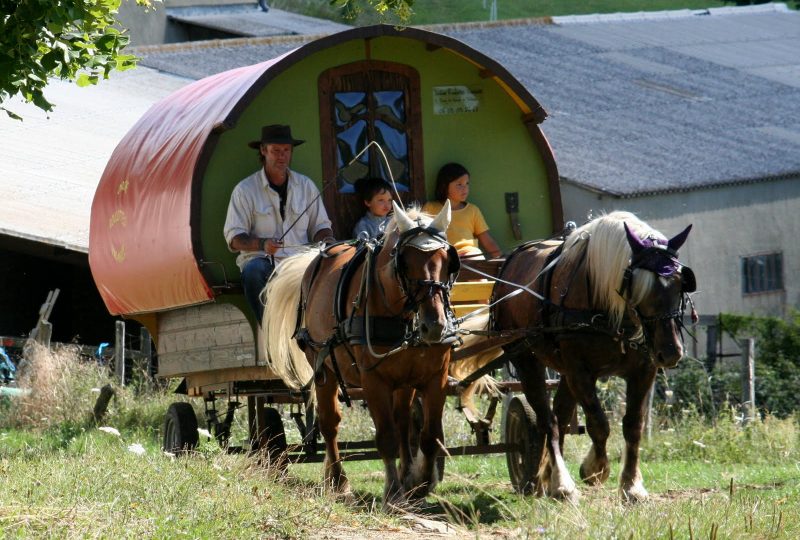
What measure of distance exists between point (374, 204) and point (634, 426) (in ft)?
8.55

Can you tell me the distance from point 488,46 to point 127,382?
632 inches

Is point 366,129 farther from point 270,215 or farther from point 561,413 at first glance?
point 561,413

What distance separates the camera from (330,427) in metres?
8.32

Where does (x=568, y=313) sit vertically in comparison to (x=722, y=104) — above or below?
below

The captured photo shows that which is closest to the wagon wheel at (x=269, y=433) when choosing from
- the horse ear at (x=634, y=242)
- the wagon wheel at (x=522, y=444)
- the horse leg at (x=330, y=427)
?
the horse leg at (x=330, y=427)

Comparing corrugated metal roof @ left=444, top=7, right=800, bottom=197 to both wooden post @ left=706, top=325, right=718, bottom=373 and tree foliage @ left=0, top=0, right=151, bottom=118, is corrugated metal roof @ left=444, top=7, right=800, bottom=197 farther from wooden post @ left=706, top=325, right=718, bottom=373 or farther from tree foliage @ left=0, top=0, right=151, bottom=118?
tree foliage @ left=0, top=0, right=151, bottom=118

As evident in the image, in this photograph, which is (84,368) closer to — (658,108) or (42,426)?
(42,426)

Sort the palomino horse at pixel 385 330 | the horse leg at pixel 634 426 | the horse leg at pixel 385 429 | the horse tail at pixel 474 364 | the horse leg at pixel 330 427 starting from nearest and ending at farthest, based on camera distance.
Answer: the palomino horse at pixel 385 330 < the horse leg at pixel 385 429 < the horse leg at pixel 634 426 < the horse leg at pixel 330 427 < the horse tail at pixel 474 364

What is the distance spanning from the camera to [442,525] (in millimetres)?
7004

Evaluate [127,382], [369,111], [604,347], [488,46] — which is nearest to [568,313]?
[604,347]

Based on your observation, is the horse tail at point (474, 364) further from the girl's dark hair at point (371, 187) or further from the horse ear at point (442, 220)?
the horse ear at point (442, 220)

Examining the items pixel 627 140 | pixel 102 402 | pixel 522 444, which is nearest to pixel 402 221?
pixel 522 444

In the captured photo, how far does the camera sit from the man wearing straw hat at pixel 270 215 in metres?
8.84

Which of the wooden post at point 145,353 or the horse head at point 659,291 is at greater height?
the horse head at point 659,291
